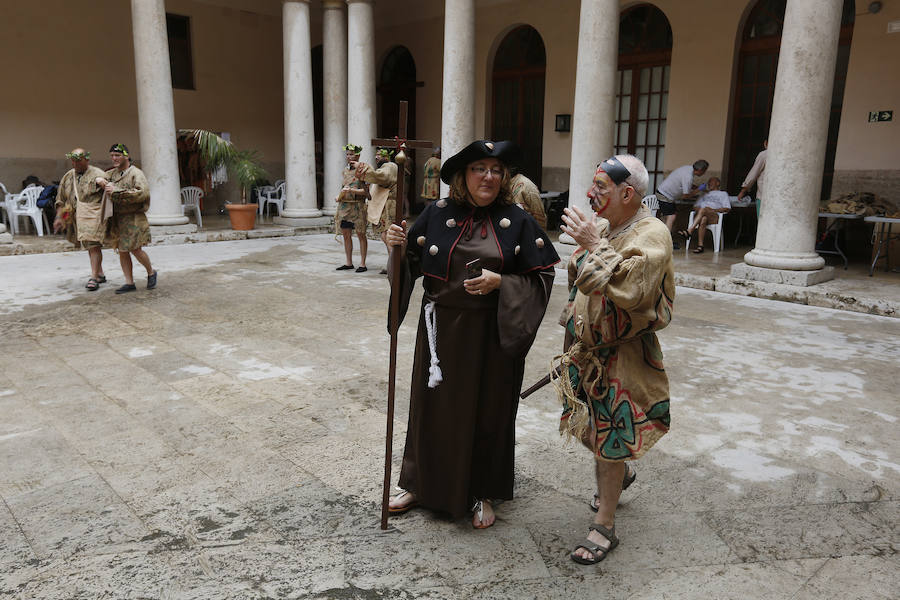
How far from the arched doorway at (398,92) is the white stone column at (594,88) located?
703 cm

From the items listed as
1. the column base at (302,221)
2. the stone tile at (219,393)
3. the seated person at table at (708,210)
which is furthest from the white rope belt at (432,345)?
the column base at (302,221)

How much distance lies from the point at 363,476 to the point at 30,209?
9453 millimetres

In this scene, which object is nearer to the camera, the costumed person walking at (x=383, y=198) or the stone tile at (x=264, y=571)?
the stone tile at (x=264, y=571)

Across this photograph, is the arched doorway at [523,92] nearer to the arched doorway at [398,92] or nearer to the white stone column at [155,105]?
the arched doorway at [398,92]

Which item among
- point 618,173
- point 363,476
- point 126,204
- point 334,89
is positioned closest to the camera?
point 618,173

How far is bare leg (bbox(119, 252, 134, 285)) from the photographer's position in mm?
6949

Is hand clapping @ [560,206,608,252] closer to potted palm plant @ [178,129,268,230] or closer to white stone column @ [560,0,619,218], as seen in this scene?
white stone column @ [560,0,619,218]

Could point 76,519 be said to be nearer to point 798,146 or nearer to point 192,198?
point 798,146

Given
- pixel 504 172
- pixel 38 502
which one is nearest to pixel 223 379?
pixel 38 502

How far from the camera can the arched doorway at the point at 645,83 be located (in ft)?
38.3

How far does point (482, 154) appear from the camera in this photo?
2.45 m

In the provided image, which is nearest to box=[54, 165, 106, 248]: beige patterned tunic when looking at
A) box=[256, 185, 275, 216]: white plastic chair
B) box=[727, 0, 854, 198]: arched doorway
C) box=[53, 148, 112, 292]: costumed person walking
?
box=[53, 148, 112, 292]: costumed person walking

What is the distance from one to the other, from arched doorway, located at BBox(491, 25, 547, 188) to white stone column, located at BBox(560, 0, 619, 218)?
5089 mm

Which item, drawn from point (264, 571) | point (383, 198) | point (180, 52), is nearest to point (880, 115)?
point (383, 198)
